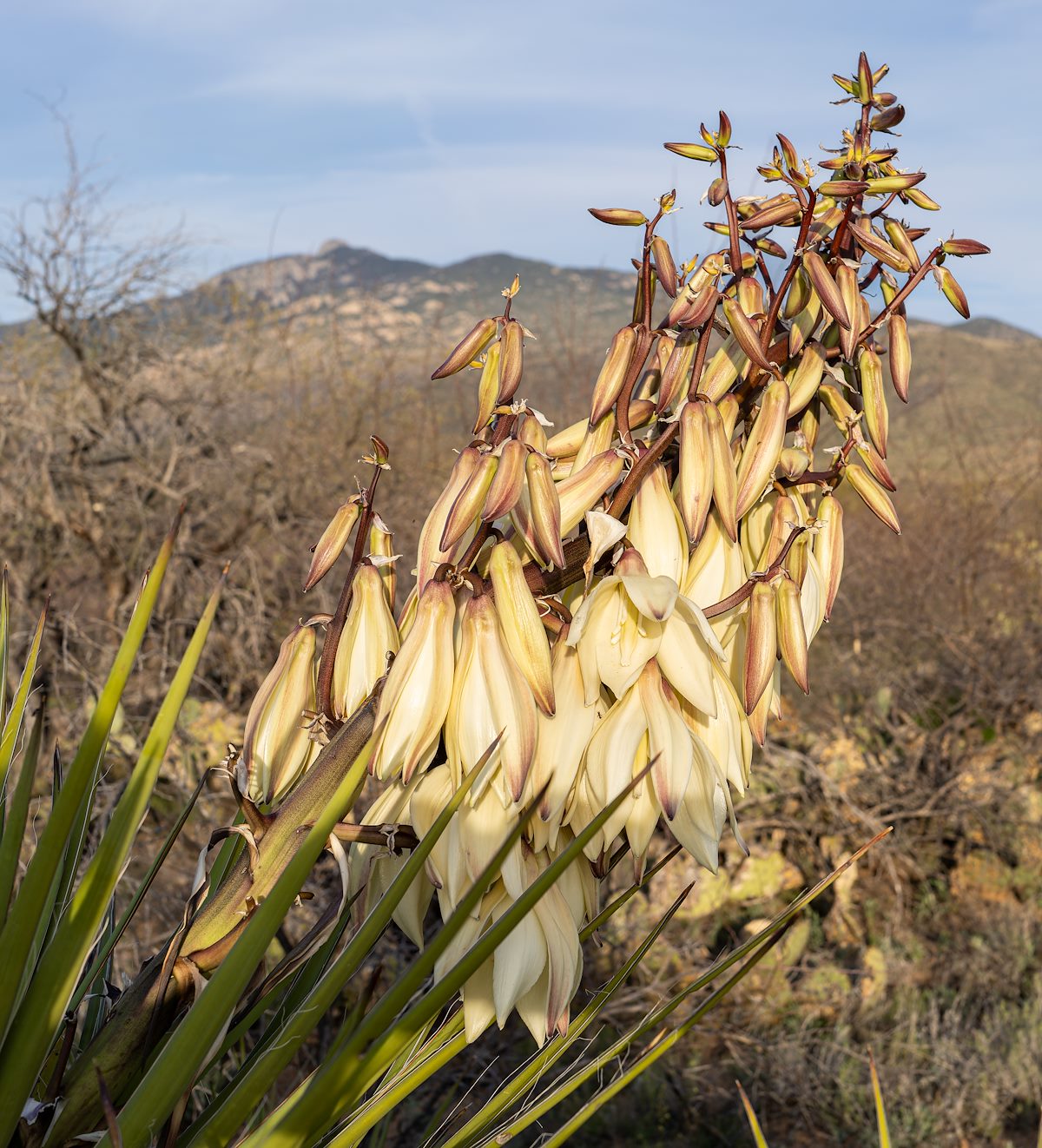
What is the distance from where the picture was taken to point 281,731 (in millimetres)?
712

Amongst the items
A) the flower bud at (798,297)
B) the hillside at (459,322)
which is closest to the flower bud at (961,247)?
the flower bud at (798,297)

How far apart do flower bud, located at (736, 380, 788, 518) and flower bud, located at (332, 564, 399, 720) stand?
0.84 feet

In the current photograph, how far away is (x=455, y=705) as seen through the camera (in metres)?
0.64


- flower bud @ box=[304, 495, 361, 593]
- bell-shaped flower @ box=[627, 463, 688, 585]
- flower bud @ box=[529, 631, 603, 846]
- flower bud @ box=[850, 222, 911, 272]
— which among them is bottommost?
flower bud @ box=[529, 631, 603, 846]

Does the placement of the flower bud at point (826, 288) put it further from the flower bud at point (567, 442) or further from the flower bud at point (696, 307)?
the flower bud at point (567, 442)

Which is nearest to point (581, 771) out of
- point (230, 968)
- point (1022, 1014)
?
point (230, 968)

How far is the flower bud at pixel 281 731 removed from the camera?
0.71 meters

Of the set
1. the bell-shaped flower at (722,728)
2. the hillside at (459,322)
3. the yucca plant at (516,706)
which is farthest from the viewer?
the hillside at (459,322)

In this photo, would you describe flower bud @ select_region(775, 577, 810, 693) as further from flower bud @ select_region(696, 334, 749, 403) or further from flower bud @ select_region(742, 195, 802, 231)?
flower bud @ select_region(742, 195, 802, 231)

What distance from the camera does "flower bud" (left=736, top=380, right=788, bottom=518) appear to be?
712 mm

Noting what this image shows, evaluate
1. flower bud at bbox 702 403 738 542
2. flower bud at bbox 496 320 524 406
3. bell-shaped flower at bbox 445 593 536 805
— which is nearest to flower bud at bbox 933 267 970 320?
flower bud at bbox 702 403 738 542

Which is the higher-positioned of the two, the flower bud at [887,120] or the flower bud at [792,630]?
the flower bud at [887,120]

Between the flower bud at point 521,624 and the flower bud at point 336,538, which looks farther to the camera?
the flower bud at point 336,538

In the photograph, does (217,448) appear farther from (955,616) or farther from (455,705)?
(455,705)
